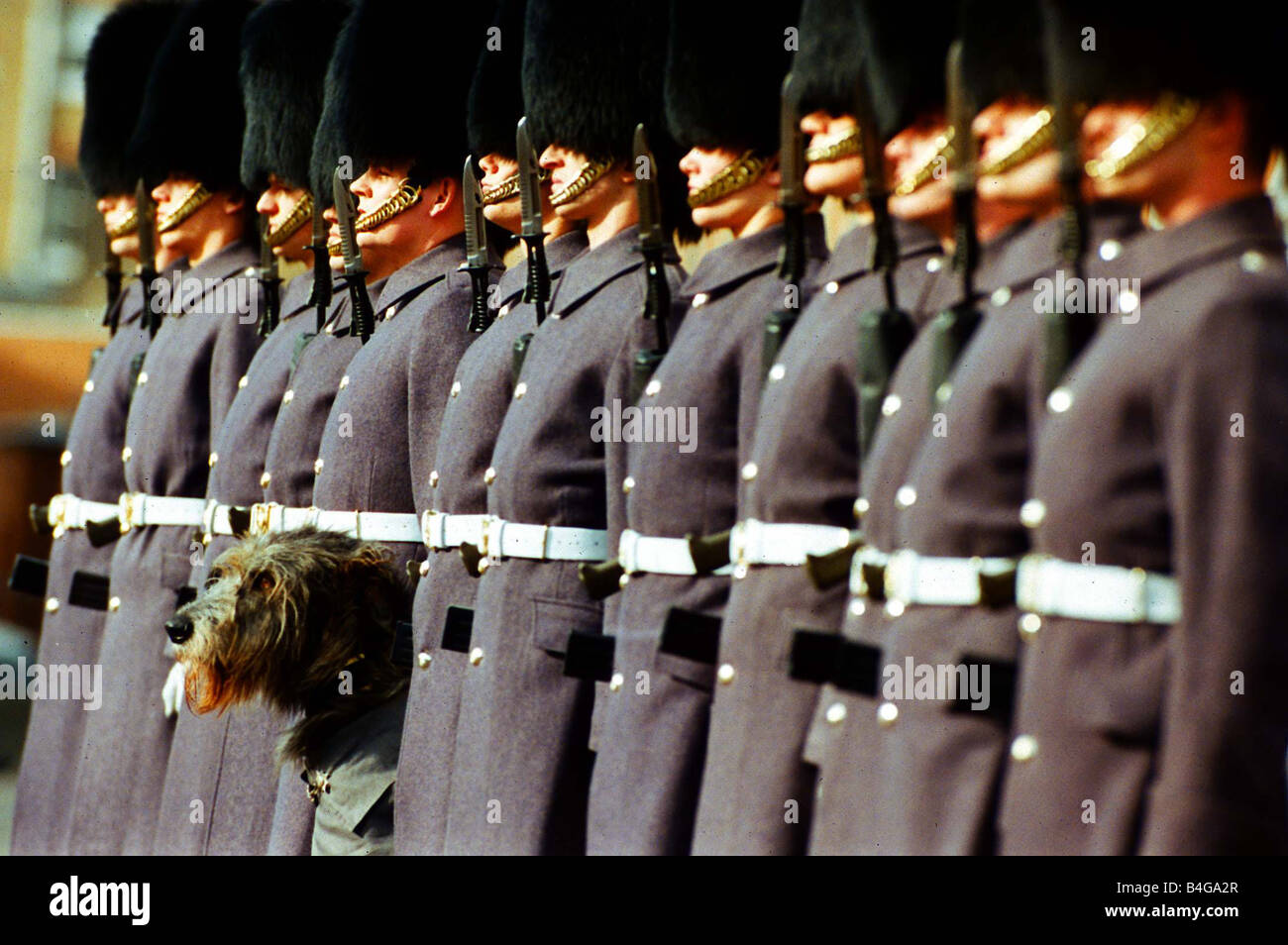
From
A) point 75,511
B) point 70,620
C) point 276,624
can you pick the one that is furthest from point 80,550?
point 276,624

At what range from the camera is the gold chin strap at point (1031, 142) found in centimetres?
365

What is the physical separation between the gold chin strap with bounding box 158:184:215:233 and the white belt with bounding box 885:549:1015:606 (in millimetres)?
4740

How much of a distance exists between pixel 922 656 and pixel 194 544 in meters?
3.97

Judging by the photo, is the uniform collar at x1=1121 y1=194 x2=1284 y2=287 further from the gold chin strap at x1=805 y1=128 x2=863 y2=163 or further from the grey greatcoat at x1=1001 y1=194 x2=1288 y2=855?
the gold chin strap at x1=805 y1=128 x2=863 y2=163

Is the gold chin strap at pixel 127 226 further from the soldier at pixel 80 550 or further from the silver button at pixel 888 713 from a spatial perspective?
the silver button at pixel 888 713

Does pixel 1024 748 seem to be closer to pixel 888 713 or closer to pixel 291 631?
pixel 888 713

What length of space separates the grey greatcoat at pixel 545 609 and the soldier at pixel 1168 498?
5.96 feet

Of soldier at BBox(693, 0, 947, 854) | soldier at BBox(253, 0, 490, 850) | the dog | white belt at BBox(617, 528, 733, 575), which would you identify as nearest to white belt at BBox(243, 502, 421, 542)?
soldier at BBox(253, 0, 490, 850)

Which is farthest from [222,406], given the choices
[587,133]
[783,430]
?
[783,430]

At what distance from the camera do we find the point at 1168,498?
327cm

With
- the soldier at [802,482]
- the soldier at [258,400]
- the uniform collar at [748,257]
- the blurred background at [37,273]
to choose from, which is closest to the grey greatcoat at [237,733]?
the soldier at [258,400]

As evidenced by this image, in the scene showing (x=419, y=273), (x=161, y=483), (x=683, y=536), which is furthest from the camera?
(x=161, y=483)

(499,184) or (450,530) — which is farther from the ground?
(499,184)

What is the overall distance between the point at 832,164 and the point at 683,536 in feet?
2.83
